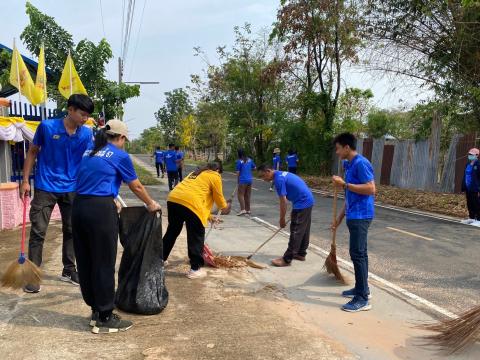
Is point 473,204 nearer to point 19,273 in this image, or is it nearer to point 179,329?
point 179,329

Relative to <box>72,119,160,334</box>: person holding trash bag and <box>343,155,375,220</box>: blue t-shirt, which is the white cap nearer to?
<box>72,119,160,334</box>: person holding trash bag

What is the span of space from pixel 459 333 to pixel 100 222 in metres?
3.01

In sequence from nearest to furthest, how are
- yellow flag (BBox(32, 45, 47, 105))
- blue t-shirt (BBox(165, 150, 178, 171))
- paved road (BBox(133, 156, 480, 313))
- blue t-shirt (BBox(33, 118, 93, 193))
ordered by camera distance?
blue t-shirt (BBox(33, 118, 93, 193))
paved road (BBox(133, 156, 480, 313))
yellow flag (BBox(32, 45, 47, 105))
blue t-shirt (BBox(165, 150, 178, 171))

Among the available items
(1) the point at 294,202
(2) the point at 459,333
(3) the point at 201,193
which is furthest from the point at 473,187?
(2) the point at 459,333

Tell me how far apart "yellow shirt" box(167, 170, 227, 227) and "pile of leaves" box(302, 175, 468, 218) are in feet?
28.9

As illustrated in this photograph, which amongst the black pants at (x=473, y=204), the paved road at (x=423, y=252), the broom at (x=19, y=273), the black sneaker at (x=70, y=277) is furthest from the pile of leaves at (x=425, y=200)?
the broom at (x=19, y=273)

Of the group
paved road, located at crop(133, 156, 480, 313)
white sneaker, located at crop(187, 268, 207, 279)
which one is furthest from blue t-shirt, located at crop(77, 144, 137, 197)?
paved road, located at crop(133, 156, 480, 313)

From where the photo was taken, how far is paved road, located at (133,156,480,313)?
5516 millimetres

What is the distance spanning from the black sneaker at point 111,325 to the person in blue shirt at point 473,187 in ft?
30.0

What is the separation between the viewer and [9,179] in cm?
829

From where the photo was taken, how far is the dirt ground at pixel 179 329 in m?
3.44

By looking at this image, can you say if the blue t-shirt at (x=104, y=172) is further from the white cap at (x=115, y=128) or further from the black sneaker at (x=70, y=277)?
the black sneaker at (x=70, y=277)

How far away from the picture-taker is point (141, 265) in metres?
4.23

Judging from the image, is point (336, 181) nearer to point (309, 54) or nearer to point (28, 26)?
point (28, 26)
